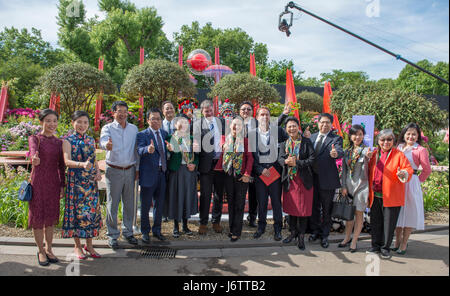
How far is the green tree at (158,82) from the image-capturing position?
9.90m

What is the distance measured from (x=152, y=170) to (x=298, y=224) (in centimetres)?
221

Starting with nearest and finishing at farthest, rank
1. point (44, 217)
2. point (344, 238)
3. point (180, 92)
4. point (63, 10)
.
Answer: point (44, 217) < point (344, 238) < point (180, 92) < point (63, 10)

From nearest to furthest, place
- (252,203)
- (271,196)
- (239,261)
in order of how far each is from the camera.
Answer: (239,261) → (271,196) → (252,203)

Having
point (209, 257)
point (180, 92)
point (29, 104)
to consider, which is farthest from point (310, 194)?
point (29, 104)

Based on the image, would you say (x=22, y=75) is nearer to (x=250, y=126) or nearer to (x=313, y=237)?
(x=250, y=126)

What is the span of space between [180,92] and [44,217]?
7.51 m

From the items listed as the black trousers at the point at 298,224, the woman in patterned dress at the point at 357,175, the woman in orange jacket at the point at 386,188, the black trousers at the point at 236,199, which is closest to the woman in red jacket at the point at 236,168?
the black trousers at the point at 236,199

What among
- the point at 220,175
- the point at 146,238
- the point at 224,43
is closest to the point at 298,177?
the point at 220,175

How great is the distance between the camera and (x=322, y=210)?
14.3ft

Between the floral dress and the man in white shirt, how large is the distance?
1.08 ft

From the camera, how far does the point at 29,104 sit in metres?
15.0

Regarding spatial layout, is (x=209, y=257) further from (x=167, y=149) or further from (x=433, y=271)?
(x=433, y=271)

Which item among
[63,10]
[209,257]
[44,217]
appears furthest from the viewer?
[63,10]

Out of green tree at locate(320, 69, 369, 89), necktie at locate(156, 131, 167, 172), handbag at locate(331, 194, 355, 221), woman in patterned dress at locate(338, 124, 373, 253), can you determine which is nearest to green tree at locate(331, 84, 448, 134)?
woman in patterned dress at locate(338, 124, 373, 253)
